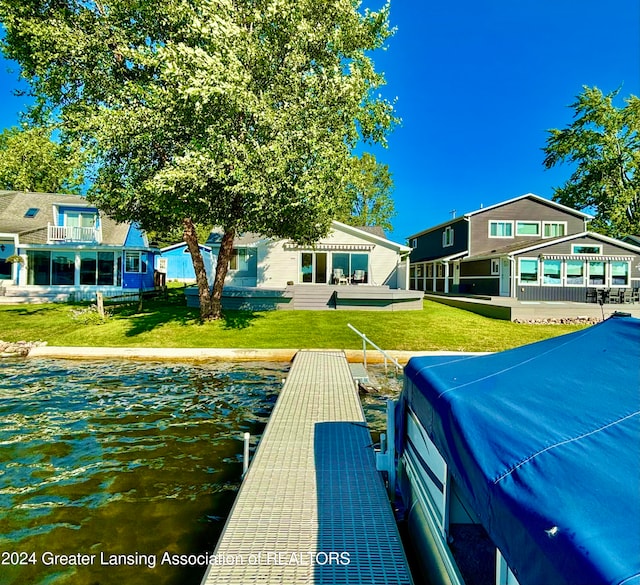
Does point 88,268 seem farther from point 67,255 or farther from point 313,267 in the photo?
point 313,267

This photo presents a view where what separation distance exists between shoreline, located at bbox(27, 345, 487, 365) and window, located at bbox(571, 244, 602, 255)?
15.1 metres

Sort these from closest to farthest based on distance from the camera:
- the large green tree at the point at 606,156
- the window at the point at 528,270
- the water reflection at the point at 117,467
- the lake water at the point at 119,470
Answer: the lake water at the point at 119,470, the water reflection at the point at 117,467, the window at the point at 528,270, the large green tree at the point at 606,156

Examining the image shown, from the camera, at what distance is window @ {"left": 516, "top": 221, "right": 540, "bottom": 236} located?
28.9m

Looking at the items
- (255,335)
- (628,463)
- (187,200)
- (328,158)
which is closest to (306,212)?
(328,158)

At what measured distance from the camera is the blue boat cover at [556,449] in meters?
1.54

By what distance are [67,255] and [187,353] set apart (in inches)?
825

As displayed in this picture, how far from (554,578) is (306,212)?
1413cm

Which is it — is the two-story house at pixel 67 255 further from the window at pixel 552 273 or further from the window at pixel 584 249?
the window at pixel 584 249

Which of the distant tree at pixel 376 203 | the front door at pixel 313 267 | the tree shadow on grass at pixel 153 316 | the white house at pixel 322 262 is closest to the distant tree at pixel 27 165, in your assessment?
the white house at pixel 322 262

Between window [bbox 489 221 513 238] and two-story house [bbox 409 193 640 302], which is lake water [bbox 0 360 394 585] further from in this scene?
window [bbox 489 221 513 238]

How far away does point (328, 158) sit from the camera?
1362cm

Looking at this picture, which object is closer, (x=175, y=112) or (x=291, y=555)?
(x=291, y=555)

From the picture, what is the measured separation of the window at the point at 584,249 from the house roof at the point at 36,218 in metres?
31.6

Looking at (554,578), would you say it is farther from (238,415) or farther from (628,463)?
(238,415)
